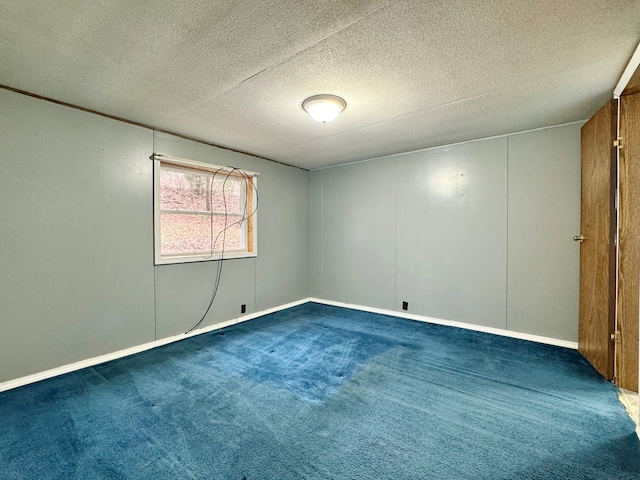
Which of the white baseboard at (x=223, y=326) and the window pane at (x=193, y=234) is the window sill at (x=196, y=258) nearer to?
the window pane at (x=193, y=234)

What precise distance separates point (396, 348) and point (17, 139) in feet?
13.2

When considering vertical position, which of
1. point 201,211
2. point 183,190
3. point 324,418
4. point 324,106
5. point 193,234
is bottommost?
point 324,418

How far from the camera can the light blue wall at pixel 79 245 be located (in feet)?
7.81

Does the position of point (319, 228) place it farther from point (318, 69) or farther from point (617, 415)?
point (617, 415)

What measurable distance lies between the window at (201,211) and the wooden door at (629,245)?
4.04 meters

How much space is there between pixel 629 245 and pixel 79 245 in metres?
4.80

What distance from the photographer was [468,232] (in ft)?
12.4

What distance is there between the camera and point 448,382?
7.93 feet

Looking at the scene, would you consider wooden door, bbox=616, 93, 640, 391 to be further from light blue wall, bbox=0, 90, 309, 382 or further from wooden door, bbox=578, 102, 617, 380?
light blue wall, bbox=0, 90, 309, 382

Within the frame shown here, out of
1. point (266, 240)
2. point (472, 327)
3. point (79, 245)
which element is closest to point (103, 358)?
point (79, 245)

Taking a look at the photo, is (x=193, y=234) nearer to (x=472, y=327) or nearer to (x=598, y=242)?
(x=472, y=327)

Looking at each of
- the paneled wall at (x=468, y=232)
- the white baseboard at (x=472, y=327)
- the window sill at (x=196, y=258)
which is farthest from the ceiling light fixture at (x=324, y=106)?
the white baseboard at (x=472, y=327)

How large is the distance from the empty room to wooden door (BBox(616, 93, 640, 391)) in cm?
2

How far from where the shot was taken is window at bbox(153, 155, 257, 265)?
341cm
